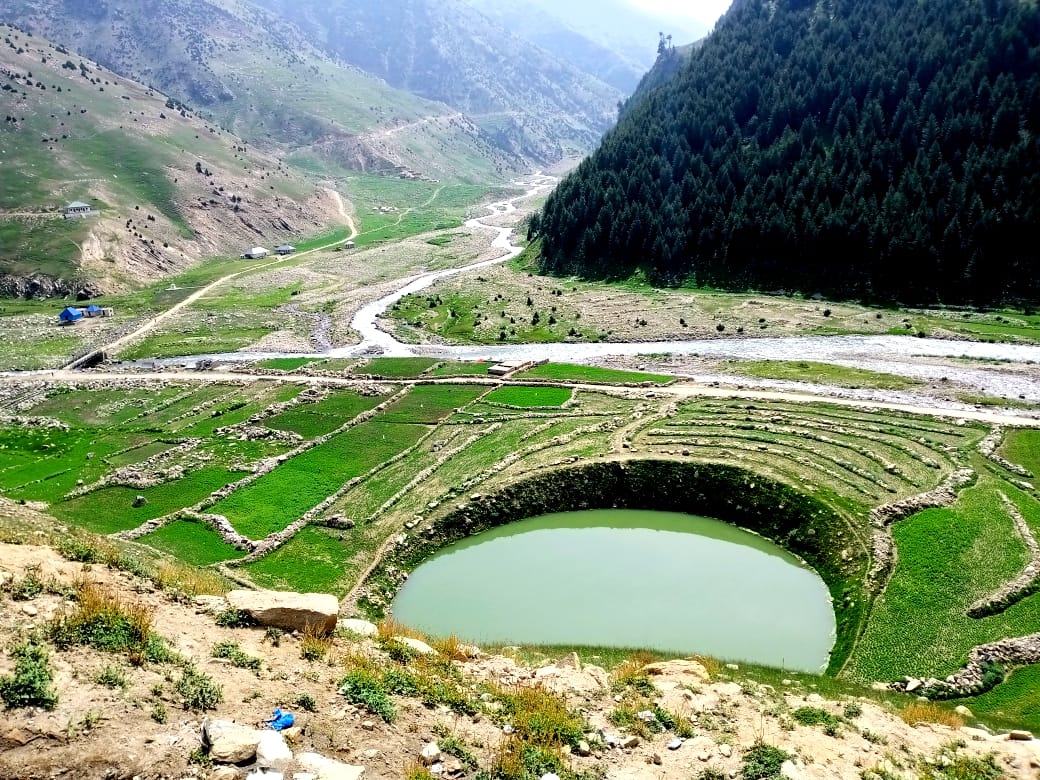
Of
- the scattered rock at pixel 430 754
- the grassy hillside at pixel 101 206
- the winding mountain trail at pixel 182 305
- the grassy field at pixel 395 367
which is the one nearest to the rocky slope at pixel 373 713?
the scattered rock at pixel 430 754

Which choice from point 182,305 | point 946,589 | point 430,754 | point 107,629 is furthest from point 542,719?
point 182,305

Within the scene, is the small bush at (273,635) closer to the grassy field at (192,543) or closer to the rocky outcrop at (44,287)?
the grassy field at (192,543)

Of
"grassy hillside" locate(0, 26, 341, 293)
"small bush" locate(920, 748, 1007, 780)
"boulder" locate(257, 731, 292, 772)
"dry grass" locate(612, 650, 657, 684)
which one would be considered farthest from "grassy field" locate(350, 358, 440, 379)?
"grassy hillside" locate(0, 26, 341, 293)

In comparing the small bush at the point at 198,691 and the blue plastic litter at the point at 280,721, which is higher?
the blue plastic litter at the point at 280,721

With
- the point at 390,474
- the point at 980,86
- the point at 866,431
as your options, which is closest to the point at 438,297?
the point at 390,474

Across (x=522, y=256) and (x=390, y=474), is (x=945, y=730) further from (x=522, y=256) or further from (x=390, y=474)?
(x=522, y=256)

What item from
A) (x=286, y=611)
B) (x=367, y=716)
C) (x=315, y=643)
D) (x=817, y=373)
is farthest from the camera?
(x=817, y=373)

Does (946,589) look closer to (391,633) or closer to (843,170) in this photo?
(391,633)
